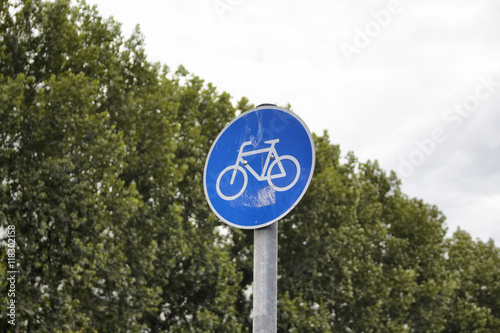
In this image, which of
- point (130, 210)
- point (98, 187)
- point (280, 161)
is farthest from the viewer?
point (130, 210)

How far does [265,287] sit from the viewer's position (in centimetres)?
298

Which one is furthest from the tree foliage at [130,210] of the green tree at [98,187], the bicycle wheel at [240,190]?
the bicycle wheel at [240,190]

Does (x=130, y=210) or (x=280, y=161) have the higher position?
(x=130, y=210)

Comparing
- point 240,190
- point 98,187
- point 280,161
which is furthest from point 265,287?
point 98,187

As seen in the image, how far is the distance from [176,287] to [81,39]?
320 inches

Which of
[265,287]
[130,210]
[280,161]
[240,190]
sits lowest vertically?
[265,287]

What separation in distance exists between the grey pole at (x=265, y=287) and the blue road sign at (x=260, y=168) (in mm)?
135

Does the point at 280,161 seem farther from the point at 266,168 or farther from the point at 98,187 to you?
the point at 98,187

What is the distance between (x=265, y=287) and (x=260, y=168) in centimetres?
66

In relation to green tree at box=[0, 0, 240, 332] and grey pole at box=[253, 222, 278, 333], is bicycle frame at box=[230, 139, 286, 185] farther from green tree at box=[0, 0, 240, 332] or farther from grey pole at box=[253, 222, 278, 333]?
green tree at box=[0, 0, 240, 332]

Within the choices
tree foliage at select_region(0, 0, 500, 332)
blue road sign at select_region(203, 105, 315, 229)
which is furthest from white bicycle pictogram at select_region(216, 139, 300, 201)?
tree foliage at select_region(0, 0, 500, 332)

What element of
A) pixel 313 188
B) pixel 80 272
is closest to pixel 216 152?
pixel 80 272

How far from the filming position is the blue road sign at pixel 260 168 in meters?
3.19

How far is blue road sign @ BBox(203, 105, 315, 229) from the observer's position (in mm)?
3193
